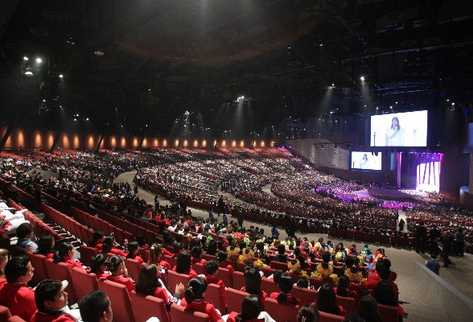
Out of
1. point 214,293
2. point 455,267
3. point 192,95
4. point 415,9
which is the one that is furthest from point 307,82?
point 214,293

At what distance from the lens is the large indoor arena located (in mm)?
4980

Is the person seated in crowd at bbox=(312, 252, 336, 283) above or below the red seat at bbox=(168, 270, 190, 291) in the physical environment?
below

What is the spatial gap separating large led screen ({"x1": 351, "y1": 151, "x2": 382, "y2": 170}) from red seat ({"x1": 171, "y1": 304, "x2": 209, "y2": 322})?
43725 mm

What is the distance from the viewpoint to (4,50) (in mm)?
17078

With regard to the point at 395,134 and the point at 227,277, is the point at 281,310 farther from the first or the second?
the point at 395,134

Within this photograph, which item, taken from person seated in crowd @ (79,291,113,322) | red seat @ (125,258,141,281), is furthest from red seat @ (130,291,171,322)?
red seat @ (125,258,141,281)

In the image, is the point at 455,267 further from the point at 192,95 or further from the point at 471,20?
the point at 192,95

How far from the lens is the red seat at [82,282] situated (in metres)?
4.86

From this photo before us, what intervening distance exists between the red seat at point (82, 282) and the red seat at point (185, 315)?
52.8 inches

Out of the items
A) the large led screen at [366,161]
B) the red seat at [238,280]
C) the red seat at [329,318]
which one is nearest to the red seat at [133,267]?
the red seat at [238,280]

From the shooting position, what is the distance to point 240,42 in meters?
19.5

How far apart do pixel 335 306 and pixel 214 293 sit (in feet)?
5.77

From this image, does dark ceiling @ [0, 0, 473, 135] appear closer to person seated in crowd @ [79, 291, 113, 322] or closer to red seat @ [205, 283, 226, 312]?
red seat @ [205, 283, 226, 312]

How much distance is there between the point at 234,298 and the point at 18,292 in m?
2.81
